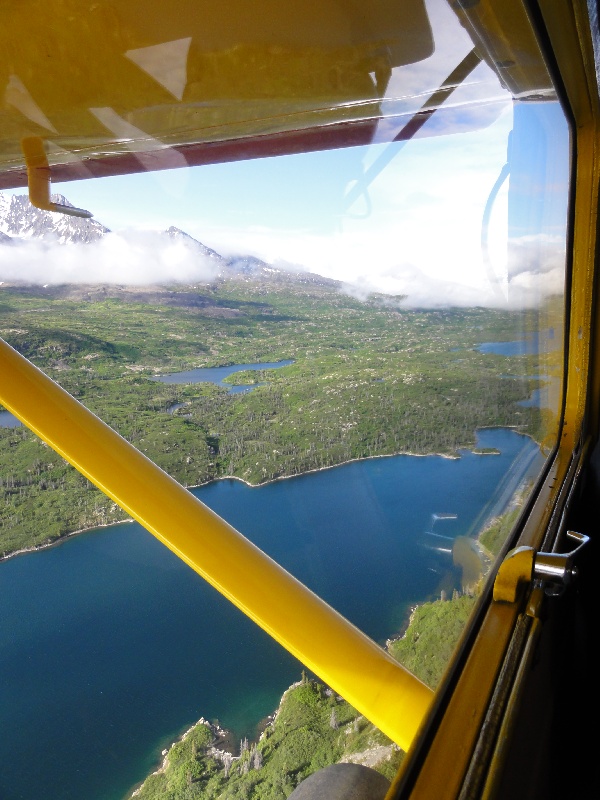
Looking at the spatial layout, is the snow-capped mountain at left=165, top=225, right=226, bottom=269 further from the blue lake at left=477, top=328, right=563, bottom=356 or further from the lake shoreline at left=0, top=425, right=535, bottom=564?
the blue lake at left=477, top=328, right=563, bottom=356

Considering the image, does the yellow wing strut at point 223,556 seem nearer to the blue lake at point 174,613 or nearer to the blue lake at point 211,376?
the blue lake at point 174,613

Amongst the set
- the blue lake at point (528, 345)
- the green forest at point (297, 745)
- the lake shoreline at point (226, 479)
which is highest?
the blue lake at point (528, 345)

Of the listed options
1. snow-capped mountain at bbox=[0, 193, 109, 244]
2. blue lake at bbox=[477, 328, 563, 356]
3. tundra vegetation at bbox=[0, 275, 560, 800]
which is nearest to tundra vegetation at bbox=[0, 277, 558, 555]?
tundra vegetation at bbox=[0, 275, 560, 800]

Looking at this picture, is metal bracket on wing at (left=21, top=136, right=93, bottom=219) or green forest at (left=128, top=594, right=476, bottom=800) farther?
metal bracket on wing at (left=21, top=136, right=93, bottom=219)

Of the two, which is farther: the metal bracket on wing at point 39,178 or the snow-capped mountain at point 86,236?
the metal bracket on wing at point 39,178

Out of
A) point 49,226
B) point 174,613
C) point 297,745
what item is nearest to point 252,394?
point 174,613

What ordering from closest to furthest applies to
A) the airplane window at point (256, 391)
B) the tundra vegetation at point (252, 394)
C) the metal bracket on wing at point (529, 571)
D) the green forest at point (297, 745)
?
the green forest at point (297, 745) < the airplane window at point (256, 391) < the tundra vegetation at point (252, 394) < the metal bracket on wing at point (529, 571)

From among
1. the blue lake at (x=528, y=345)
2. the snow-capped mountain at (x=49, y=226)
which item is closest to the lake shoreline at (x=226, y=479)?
the blue lake at (x=528, y=345)

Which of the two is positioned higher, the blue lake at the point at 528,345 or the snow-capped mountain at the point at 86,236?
the snow-capped mountain at the point at 86,236

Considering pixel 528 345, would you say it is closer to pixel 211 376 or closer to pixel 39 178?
pixel 211 376
